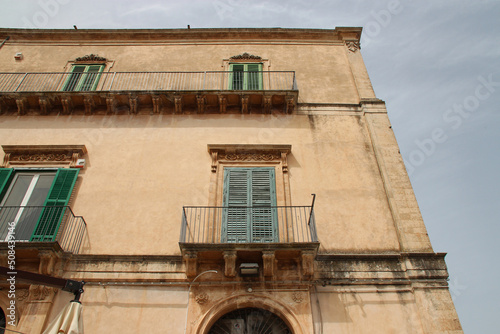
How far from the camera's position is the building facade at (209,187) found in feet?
24.4

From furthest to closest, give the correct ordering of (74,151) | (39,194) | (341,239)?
(74,151) < (39,194) < (341,239)

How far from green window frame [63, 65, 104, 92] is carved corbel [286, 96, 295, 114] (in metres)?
5.95

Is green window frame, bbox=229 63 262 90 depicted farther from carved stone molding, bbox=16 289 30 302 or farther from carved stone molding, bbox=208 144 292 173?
carved stone molding, bbox=16 289 30 302

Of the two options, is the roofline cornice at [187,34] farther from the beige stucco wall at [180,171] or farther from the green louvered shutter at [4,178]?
the green louvered shutter at [4,178]

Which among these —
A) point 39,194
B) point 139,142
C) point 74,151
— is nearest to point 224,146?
point 139,142

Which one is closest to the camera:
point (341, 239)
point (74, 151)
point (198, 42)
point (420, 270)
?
point (420, 270)

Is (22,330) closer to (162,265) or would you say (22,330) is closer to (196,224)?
(162,265)

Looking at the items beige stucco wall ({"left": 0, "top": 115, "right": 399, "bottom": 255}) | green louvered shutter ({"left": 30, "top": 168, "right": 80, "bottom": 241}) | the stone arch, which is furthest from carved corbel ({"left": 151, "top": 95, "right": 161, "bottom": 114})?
the stone arch

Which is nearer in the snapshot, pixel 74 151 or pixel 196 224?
pixel 196 224

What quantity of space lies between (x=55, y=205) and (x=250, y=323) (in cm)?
509

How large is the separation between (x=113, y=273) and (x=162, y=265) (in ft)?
3.22

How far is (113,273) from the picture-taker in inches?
309

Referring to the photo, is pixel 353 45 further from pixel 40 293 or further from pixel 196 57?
pixel 40 293

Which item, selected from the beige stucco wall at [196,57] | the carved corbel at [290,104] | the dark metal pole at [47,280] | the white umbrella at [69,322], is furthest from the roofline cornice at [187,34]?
the white umbrella at [69,322]
